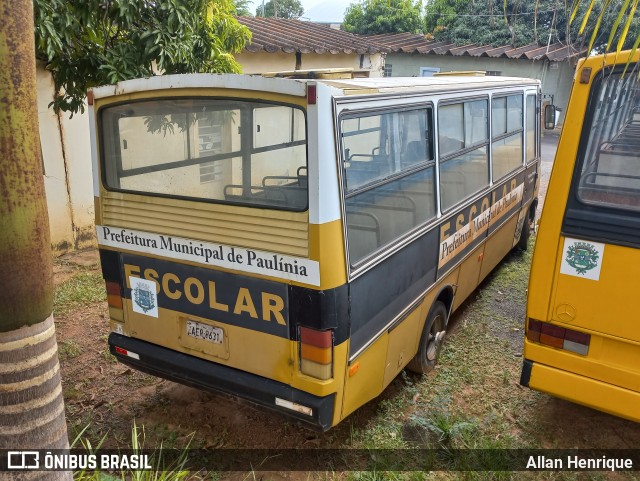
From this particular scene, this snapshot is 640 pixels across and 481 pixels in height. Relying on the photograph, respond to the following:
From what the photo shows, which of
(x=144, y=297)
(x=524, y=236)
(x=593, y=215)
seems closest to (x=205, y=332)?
(x=144, y=297)

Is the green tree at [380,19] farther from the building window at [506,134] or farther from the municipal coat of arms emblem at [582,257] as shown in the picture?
the municipal coat of arms emblem at [582,257]

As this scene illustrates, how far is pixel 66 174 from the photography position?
271 inches

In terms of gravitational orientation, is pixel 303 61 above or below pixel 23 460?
above

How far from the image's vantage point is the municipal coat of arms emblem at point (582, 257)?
9.98 feet

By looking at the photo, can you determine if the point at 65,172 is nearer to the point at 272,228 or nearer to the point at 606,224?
the point at 272,228

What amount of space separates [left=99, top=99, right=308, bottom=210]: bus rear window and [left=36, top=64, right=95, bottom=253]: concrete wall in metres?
3.70

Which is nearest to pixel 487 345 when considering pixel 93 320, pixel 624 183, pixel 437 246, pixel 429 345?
pixel 429 345

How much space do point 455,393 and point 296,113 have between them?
8.68ft

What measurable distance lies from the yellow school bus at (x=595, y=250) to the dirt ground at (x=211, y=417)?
76cm

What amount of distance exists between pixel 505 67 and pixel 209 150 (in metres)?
19.5

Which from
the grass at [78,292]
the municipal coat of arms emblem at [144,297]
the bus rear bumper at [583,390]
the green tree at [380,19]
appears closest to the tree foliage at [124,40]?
the municipal coat of arms emblem at [144,297]

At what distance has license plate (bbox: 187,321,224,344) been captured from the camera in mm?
3242

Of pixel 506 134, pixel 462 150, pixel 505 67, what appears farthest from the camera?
pixel 505 67

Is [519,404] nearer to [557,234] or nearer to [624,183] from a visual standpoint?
[557,234]
